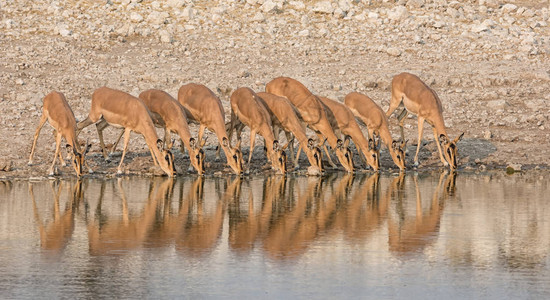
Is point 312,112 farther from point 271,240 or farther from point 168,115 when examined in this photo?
point 271,240

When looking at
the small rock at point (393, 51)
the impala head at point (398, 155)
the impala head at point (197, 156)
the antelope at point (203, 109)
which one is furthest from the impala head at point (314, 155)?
the small rock at point (393, 51)

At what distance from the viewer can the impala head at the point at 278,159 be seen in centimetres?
1791

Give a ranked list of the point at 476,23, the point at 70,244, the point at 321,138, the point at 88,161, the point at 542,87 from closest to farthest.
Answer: the point at 70,244, the point at 88,161, the point at 321,138, the point at 542,87, the point at 476,23

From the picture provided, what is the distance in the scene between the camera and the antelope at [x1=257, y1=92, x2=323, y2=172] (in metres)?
18.6

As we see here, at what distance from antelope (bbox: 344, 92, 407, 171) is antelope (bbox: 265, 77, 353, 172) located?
1.03 meters

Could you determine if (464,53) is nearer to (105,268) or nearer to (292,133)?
(292,133)

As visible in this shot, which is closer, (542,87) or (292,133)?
(292,133)

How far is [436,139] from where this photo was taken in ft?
65.9

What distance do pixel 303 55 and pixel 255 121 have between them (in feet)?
29.1

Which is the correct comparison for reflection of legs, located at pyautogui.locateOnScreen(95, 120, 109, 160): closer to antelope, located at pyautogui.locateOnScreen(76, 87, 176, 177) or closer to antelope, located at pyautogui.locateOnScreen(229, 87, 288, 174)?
antelope, located at pyautogui.locateOnScreen(76, 87, 176, 177)

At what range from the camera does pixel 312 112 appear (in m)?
19.8

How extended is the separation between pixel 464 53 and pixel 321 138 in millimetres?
9901

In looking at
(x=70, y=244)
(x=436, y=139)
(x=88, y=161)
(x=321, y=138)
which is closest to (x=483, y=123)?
(x=436, y=139)

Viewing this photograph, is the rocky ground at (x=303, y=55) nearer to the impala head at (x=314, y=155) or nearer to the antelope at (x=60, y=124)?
the antelope at (x=60, y=124)
